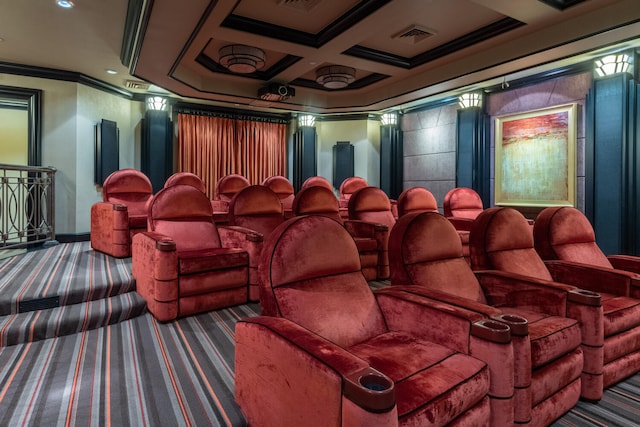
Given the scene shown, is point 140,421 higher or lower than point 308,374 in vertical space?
lower

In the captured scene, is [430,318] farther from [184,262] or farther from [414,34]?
[414,34]

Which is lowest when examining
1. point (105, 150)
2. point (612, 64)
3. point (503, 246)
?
point (503, 246)

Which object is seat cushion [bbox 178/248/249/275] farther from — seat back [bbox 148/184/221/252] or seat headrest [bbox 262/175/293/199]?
seat headrest [bbox 262/175/293/199]

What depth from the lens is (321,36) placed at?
4.62 m

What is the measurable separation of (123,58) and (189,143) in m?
2.65

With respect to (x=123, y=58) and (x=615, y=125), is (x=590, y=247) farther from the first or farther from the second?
(x=123, y=58)

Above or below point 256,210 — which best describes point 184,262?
below

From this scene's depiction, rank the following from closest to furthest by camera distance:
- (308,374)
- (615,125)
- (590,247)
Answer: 1. (308,374)
2. (590,247)
3. (615,125)

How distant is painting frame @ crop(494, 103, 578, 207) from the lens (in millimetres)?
5172

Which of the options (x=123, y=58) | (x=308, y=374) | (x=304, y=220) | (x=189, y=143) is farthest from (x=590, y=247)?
(x=189, y=143)

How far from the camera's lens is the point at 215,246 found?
3.31 meters

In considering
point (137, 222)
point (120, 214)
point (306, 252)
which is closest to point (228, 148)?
point (137, 222)

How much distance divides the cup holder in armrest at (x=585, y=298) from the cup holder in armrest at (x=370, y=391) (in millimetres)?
1367

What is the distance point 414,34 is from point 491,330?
168 inches
